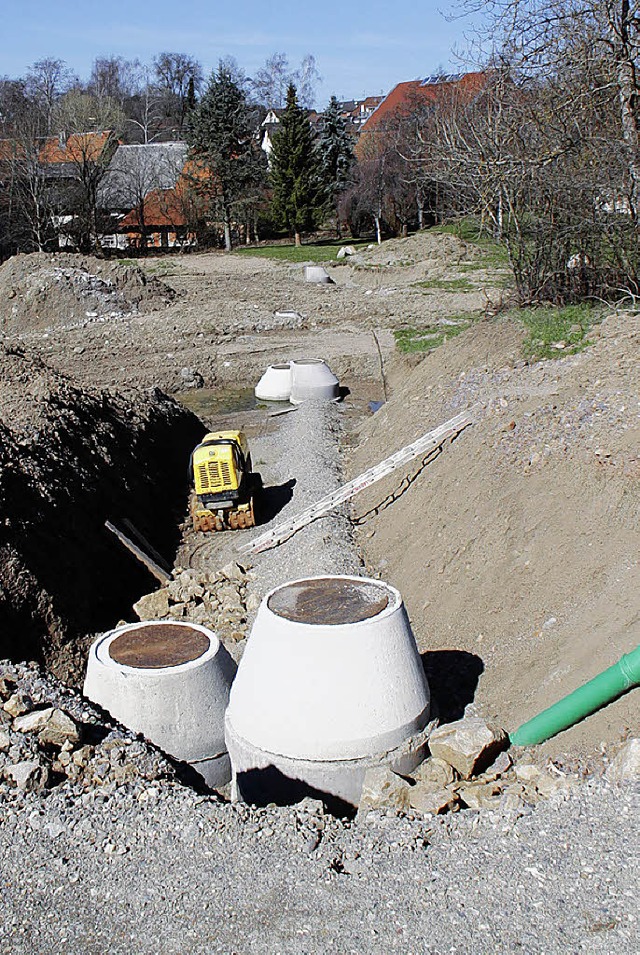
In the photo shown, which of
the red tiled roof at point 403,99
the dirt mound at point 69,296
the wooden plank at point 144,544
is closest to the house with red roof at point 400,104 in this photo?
the red tiled roof at point 403,99

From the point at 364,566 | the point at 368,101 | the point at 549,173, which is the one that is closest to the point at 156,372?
the point at 549,173

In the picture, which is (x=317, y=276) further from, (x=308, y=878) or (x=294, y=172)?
(x=308, y=878)

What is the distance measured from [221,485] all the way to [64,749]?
6.13 m

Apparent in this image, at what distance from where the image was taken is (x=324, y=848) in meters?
5.21

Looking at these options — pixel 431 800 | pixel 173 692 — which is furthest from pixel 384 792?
pixel 173 692

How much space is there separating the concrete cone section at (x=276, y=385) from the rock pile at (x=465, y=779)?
1450 cm

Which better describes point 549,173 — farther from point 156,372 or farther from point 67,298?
point 67,298

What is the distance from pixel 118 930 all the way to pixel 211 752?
2.50 meters

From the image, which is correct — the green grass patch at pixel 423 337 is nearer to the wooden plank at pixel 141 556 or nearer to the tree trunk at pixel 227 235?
the wooden plank at pixel 141 556

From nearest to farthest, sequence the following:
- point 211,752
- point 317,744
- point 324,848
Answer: point 324,848 < point 317,744 < point 211,752

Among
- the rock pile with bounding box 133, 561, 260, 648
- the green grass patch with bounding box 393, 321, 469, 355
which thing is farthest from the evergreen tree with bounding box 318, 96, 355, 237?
the rock pile with bounding box 133, 561, 260, 648

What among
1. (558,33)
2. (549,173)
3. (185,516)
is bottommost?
(185,516)

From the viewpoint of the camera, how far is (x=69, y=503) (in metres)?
11.0

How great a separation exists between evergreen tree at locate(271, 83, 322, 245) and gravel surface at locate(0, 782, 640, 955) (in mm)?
49720
